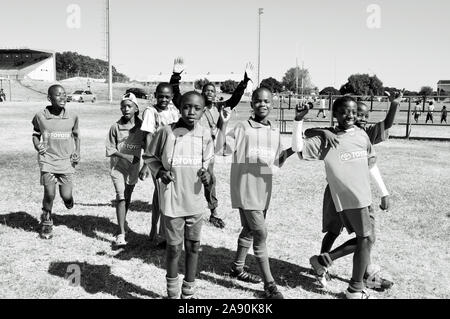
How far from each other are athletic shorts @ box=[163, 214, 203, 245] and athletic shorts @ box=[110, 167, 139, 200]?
1709 mm

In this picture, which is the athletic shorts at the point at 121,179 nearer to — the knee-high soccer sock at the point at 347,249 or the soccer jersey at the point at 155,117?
the soccer jersey at the point at 155,117

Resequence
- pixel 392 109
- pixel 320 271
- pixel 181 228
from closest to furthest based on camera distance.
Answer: pixel 181 228 → pixel 392 109 → pixel 320 271

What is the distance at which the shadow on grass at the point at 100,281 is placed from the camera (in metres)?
4.11

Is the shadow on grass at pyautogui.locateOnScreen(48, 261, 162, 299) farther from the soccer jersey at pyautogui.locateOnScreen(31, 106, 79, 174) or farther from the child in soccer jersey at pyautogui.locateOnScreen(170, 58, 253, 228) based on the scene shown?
the child in soccer jersey at pyautogui.locateOnScreen(170, 58, 253, 228)

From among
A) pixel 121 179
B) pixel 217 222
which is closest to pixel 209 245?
pixel 217 222

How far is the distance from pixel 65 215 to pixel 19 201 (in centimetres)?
125

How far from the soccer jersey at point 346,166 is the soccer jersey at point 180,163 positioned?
0.93 m

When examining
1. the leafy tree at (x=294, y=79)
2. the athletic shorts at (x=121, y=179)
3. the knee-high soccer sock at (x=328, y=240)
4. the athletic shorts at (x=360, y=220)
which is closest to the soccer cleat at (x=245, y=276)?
the knee-high soccer sock at (x=328, y=240)

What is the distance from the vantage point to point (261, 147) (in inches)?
158

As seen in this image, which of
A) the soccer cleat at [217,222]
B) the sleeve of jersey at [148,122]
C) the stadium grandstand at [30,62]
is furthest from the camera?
the stadium grandstand at [30,62]

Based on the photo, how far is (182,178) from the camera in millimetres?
3699

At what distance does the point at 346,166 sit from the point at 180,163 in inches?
56.6

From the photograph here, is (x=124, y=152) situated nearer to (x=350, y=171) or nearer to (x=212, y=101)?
(x=212, y=101)
